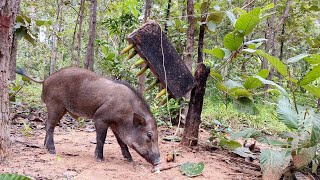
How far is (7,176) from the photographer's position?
1.02 meters

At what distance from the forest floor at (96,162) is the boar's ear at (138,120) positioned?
1.59 feet

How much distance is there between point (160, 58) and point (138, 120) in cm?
81

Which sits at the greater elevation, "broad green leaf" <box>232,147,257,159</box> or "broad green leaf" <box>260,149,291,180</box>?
"broad green leaf" <box>260,149,291,180</box>

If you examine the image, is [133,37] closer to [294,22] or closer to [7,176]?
[7,176]

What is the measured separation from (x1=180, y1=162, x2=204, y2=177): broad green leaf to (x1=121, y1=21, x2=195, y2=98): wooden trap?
2.97 feet

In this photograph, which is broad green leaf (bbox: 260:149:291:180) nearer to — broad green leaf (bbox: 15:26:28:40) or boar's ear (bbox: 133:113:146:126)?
boar's ear (bbox: 133:113:146:126)

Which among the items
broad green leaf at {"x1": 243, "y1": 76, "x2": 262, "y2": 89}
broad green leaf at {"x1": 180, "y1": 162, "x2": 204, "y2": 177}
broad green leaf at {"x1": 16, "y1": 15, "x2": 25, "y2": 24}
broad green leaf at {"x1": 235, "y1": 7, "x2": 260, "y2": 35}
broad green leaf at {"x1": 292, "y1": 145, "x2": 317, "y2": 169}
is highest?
broad green leaf at {"x1": 235, "y1": 7, "x2": 260, "y2": 35}

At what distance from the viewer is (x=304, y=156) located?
3535 millimetres

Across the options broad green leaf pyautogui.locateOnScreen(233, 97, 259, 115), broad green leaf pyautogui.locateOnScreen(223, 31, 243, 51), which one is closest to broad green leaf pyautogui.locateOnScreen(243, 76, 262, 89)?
broad green leaf pyautogui.locateOnScreen(233, 97, 259, 115)

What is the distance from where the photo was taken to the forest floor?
375 cm

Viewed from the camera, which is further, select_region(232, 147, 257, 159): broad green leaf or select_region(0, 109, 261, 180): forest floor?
select_region(232, 147, 257, 159): broad green leaf

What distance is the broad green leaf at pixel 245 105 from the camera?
175 inches

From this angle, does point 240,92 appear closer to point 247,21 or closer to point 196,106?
point 196,106

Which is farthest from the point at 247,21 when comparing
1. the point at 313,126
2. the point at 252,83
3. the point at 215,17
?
the point at 313,126
